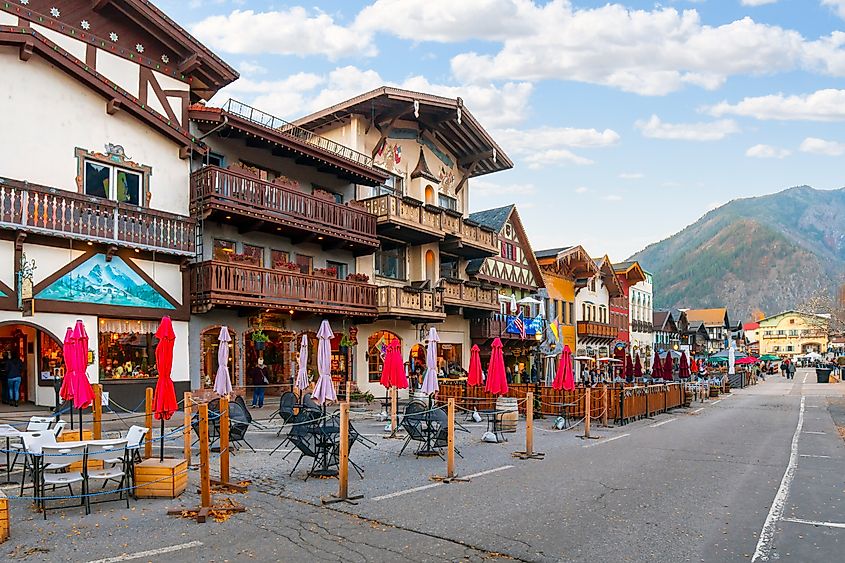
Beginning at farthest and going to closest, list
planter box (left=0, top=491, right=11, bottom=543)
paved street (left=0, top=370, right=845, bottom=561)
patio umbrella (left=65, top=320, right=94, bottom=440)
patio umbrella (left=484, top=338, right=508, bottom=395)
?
patio umbrella (left=484, top=338, right=508, bottom=395), patio umbrella (left=65, top=320, right=94, bottom=440), planter box (left=0, top=491, right=11, bottom=543), paved street (left=0, top=370, right=845, bottom=561)

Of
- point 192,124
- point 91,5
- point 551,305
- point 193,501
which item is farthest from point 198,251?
point 551,305

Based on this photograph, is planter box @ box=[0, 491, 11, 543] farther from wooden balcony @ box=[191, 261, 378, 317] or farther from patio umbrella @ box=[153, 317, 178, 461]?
wooden balcony @ box=[191, 261, 378, 317]

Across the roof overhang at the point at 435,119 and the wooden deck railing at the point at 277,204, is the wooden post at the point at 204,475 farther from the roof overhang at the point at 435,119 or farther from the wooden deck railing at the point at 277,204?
the roof overhang at the point at 435,119

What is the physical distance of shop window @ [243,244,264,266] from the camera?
23.2 m

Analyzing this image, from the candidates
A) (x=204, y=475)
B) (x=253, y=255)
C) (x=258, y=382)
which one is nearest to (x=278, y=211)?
(x=253, y=255)

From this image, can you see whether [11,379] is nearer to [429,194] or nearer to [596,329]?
[429,194]

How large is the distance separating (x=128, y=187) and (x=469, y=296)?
16696 mm

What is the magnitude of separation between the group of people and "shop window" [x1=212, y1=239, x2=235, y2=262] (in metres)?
6.25

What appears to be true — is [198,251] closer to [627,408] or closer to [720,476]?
[627,408]

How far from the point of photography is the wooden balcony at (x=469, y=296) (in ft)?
102

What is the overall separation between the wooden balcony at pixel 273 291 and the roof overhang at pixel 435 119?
291 inches

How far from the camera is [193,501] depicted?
31.0 ft

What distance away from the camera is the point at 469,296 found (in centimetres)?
3256

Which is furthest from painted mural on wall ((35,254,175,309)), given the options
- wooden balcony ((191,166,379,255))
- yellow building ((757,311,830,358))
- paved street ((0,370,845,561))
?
yellow building ((757,311,830,358))
